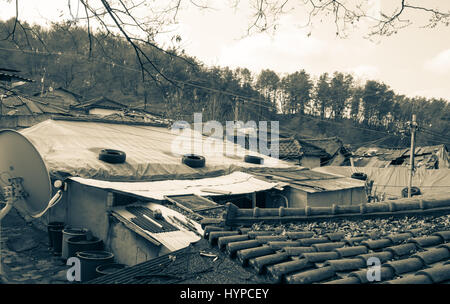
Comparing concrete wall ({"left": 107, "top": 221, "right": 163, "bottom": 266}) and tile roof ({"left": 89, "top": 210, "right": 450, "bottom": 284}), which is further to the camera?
concrete wall ({"left": 107, "top": 221, "right": 163, "bottom": 266})

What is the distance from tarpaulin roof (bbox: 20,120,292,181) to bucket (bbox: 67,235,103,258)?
2223mm

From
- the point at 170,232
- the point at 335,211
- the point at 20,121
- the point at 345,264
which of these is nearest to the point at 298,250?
the point at 345,264

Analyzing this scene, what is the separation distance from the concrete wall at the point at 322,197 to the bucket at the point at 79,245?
7431mm

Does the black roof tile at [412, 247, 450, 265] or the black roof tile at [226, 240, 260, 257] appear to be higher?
the black roof tile at [412, 247, 450, 265]

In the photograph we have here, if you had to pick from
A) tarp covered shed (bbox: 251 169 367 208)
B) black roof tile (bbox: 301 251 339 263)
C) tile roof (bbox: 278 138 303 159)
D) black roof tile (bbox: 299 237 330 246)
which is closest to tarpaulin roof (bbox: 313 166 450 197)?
tile roof (bbox: 278 138 303 159)

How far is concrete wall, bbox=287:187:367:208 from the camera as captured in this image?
1282cm

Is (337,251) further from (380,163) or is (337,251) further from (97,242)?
(380,163)

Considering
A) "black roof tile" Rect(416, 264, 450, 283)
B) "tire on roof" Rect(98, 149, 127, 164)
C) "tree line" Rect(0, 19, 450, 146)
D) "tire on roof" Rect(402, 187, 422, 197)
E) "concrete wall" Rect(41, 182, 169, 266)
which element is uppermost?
"tree line" Rect(0, 19, 450, 146)

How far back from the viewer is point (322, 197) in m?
13.4

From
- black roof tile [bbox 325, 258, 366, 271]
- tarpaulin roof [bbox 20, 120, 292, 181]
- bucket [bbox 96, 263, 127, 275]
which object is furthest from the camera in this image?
tarpaulin roof [bbox 20, 120, 292, 181]

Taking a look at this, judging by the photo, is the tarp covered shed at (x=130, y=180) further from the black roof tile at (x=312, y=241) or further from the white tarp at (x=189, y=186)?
the black roof tile at (x=312, y=241)

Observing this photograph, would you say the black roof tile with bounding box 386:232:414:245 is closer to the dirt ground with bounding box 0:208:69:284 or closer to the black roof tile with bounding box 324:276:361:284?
the black roof tile with bounding box 324:276:361:284
